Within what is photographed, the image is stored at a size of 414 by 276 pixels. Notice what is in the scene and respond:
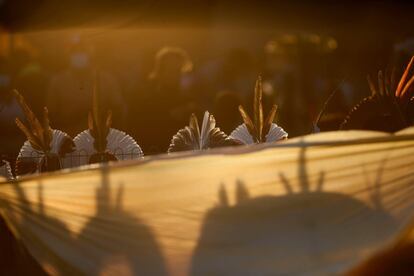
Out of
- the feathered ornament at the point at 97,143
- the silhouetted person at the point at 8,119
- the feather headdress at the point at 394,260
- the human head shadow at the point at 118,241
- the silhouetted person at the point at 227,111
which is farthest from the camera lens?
the silhouetted person at the point at 227,111

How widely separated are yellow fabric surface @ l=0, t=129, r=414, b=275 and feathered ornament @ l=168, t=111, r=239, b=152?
1.00m

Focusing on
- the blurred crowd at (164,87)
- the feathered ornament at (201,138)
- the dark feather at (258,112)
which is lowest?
the feathered ornament at (201,138)

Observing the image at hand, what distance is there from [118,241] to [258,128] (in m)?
1.36

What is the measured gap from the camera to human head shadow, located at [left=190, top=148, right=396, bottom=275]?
13.8ft

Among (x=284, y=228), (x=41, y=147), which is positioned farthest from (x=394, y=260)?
(x=41, y=147)

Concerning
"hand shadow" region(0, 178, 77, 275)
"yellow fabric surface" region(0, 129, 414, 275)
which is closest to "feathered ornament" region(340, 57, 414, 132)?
"yellow fabric surface" region(0, 129, 414, 275)

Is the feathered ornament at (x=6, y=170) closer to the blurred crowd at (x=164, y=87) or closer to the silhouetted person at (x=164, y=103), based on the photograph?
the blurred crowd at (x=164, y=87)

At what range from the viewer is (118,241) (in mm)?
4309

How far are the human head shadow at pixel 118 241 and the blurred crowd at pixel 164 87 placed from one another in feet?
4.13

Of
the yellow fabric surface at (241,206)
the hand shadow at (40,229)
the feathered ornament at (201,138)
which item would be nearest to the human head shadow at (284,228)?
the yellow fabric surface at (241,206)

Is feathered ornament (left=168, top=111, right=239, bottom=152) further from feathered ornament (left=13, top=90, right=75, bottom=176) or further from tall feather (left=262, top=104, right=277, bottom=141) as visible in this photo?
feathered ornament (left=13, top=90, right=75, bottom=176)

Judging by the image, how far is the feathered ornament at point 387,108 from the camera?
17.5 feet

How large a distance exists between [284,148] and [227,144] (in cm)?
114

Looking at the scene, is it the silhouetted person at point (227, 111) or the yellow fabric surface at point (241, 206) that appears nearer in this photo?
the yellow fabric surface at point (241, 206)
